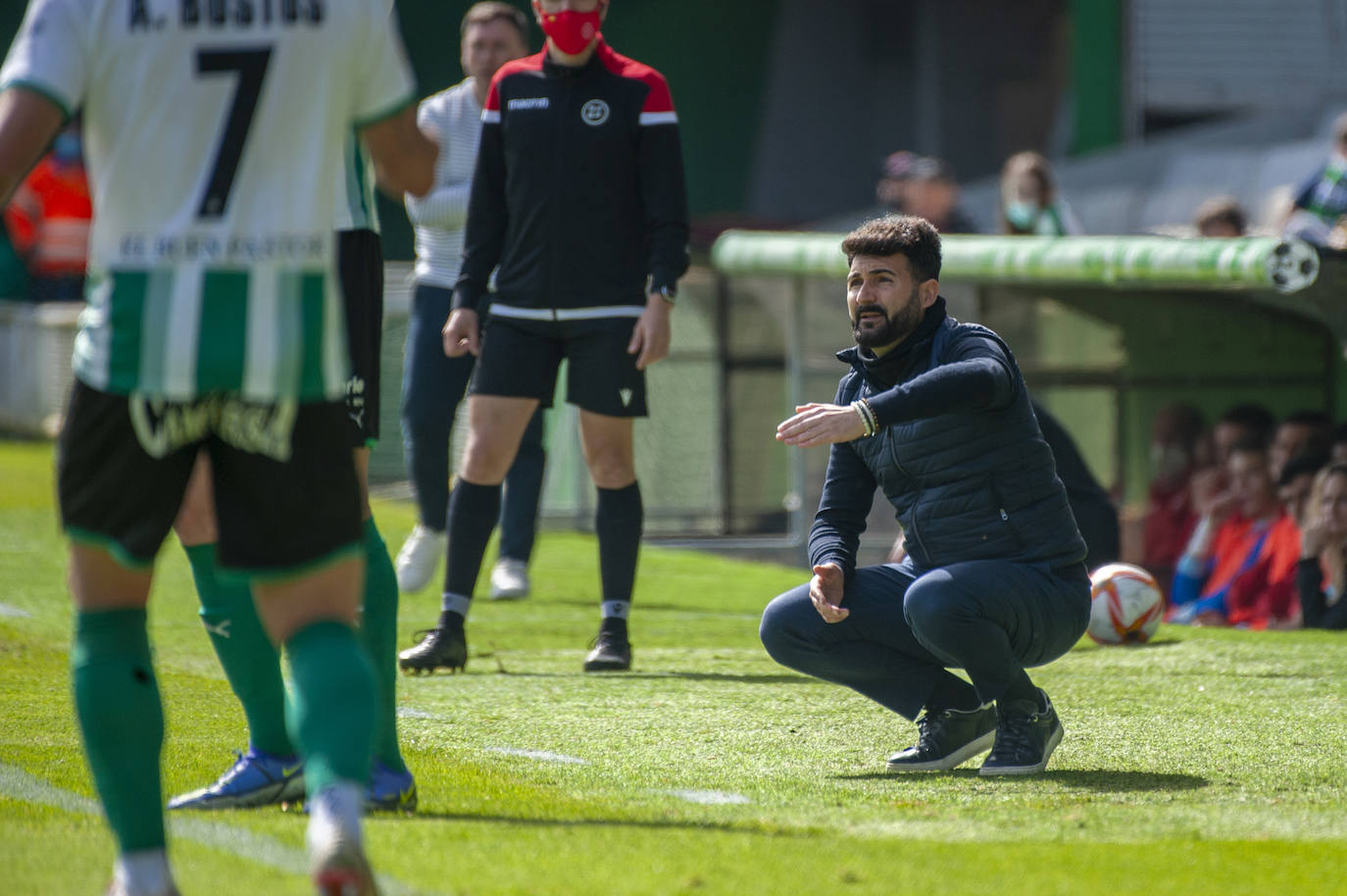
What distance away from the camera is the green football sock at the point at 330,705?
3049 millimetres

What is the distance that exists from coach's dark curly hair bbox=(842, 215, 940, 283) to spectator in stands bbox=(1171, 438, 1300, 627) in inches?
177

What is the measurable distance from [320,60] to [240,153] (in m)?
0.20

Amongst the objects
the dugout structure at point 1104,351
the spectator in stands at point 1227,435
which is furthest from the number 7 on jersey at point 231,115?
the dugout structure at point 1104,351

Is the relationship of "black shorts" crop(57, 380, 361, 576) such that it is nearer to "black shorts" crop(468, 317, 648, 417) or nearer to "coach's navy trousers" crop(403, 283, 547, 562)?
"black shorts" crop(468, 317, 648, 417)

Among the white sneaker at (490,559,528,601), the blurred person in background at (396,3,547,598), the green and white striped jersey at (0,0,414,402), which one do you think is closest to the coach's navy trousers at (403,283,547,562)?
the blurred person in background at (396,3,547,598)

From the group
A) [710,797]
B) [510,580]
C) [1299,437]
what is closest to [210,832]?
[710,797]

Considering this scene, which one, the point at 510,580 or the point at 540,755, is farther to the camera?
the point at 510,580

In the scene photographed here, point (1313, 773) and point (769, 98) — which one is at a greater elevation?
point (769, 98)

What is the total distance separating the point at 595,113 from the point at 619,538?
1.37 m

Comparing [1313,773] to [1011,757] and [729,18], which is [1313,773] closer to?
[1011,757]

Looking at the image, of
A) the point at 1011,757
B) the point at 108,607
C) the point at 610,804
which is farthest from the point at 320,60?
the point at 1011,757

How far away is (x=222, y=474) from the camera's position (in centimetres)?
318

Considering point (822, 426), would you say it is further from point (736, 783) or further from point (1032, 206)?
point (1032, 206)

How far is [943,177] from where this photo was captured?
10797 millimetres
